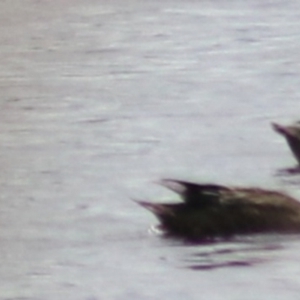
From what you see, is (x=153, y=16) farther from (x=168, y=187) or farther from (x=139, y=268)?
(x=139, y=268)

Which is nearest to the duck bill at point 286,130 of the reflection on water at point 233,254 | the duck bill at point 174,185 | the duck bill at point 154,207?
the duck bill at point 174,185

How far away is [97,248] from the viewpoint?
5.38m

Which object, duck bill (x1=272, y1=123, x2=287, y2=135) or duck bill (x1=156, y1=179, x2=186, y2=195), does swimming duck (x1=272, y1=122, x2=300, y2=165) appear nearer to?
duck bill (x1=272, y1=123, x2=287, y2=135)

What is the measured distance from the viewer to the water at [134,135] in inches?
202

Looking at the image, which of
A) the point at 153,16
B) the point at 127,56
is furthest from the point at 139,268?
the point at 153,16

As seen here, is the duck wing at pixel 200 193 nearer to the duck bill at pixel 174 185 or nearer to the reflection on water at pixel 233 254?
the duck bill at pixel 174 185

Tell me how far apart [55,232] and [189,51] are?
280cm

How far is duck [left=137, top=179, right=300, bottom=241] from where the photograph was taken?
5.54 m

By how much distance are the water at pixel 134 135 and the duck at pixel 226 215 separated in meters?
0.06

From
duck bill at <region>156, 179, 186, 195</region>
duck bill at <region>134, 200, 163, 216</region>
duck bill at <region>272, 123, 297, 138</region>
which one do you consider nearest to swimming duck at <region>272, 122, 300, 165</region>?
duck bill at <region>272, 123, 297, 138</region>

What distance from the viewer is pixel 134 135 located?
678 cm

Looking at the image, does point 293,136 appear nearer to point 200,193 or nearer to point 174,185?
point 174,185

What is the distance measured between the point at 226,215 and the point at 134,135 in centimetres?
128

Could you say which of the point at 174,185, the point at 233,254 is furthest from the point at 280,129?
the point at 233,254
